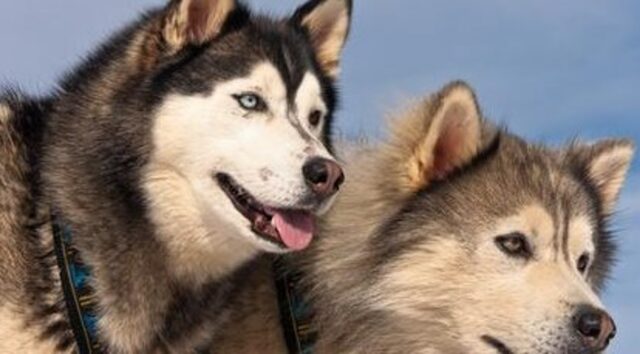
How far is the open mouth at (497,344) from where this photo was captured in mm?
5609

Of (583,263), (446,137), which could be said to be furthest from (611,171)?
(446,137)

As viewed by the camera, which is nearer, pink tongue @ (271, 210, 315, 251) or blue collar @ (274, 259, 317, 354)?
pink tongue @ (271, 210, 315, 251)

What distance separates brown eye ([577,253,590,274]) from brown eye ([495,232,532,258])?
395 mm

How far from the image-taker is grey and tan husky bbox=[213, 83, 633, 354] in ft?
18.4

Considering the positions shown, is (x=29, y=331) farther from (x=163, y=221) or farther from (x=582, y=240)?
(x=582, y=240)

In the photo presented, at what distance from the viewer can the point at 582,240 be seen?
19.5ft

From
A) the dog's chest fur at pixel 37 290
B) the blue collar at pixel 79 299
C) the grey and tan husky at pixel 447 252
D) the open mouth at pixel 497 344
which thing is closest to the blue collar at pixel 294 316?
the grey and tan husky at pixel 447 252

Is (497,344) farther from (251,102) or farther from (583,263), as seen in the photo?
(251,102)

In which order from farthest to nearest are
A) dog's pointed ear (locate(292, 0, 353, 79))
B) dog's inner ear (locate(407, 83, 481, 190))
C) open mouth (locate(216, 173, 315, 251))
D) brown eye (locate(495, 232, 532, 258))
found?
dog's pointed ear (locate(292, 0, 353, 79)) → dog's inner ear (locate(407, 83, 481, 190)) → brown eye (locate(495, 232, 532, 258)) → open mouth (locate(216, 173, 315, 251))

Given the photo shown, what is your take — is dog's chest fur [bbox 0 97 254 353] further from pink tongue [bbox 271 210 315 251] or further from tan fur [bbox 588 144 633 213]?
tan fur [bbox 588 144 633 213]

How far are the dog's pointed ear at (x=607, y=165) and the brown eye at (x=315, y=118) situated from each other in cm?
148

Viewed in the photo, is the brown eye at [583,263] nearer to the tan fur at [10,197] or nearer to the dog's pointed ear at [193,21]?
the dog's pointed ear at [193,21]

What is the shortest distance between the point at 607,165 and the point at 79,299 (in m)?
2.91

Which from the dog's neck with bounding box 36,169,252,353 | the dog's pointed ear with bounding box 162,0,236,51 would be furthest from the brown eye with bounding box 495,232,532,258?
the dog's pointed ear with bounding box 162,0,236,51
